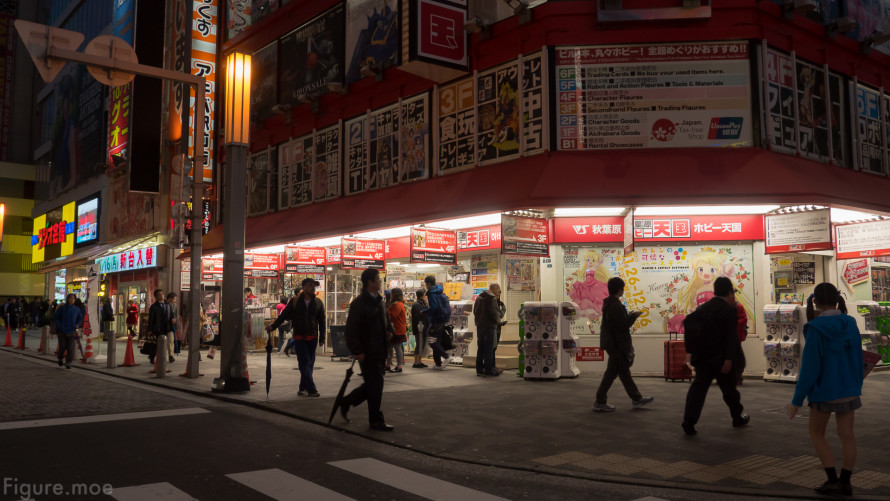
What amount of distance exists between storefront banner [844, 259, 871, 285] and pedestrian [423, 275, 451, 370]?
9.08 meters

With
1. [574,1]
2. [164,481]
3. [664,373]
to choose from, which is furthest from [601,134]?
[164,481]

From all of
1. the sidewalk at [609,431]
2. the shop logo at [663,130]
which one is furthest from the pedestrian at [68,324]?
the shop logo at [663,130]

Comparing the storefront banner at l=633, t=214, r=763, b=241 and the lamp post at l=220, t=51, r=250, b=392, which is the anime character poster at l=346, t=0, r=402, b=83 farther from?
the storefront banner at l=633, t=214, r=763, b=241

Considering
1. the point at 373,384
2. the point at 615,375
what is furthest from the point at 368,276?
the point at 615,375

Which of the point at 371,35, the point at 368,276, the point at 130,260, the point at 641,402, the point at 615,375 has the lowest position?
the point at 641,402

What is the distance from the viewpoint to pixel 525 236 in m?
13.4

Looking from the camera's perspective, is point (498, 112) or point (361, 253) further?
point (361, 253)

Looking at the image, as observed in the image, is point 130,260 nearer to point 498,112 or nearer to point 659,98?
point 498,112

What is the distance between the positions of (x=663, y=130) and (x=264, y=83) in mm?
14181

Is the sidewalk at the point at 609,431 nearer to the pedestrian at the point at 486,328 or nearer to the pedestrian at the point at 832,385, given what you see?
the pedestrian at the point at 832,385

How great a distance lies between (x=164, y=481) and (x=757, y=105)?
1179cm

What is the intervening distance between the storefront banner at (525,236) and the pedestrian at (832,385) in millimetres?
7682

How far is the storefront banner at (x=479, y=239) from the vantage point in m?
16.0

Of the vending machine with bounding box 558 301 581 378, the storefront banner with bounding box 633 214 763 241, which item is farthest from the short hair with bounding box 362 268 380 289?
the storefront banner with bounding box 633 214 763 241
